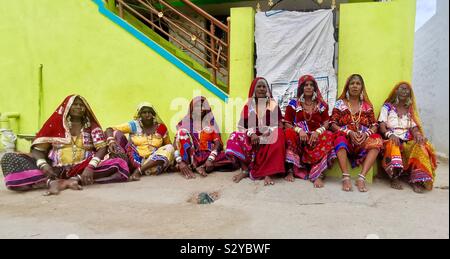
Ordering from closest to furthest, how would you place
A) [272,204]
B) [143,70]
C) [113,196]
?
[272,204] < [113,196] < [143,70]

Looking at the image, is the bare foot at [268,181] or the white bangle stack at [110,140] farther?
the white bangle stack at [110,140]

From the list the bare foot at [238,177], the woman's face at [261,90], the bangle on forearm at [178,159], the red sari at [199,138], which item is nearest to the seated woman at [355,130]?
the woman's face at [261,90]

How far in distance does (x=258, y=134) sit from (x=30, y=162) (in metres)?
2.70

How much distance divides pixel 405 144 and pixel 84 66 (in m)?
4.90

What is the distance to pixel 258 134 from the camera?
4129 mm

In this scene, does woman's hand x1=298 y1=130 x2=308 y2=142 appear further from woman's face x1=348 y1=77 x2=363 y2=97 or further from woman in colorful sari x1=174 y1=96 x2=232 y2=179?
woman in colorful sari x1=174 y1=96 x2=232 y2=179

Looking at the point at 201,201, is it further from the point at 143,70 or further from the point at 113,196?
the point at 143,70

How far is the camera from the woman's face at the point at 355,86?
396 cm

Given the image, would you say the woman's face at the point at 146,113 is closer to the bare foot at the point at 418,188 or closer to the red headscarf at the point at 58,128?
the red headscarf at the point at 58,128

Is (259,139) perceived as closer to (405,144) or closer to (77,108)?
(405,144)

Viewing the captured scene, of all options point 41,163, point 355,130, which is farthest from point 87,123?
point 355,130

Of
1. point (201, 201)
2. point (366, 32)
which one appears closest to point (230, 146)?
point (201, 201)

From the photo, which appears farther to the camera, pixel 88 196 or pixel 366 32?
pixel 366 32

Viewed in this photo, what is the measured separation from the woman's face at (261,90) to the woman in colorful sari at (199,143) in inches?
31.4
